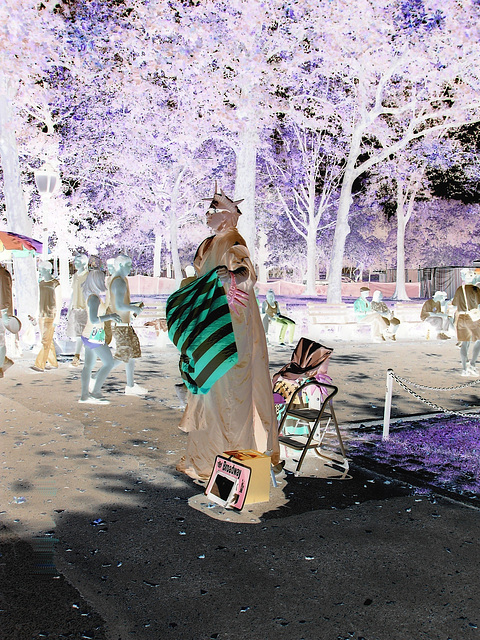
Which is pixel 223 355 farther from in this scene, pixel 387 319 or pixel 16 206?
pixel 387 319

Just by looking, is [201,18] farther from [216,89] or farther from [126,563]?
[126,563]

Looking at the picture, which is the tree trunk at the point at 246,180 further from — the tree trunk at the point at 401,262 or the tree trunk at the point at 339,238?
the tree trunk at the point at 401,262

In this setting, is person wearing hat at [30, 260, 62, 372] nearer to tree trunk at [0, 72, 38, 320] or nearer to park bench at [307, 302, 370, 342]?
tree trunk at [0, 72, 38, 320]

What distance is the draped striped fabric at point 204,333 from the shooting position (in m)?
4.62

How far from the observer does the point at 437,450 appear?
6.20m

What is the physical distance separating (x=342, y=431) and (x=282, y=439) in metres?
1.66

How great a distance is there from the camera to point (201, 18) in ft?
52.5

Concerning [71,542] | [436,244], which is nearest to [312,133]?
[71,542]

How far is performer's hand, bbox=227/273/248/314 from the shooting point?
15.4 ft

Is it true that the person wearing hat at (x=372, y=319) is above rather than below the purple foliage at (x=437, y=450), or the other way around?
above

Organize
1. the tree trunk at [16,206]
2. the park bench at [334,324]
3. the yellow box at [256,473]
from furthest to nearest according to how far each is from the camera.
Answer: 1. the park bench at [334,324]
2. the tree trunk at [16,206]
3. the yellow box at [256,473]

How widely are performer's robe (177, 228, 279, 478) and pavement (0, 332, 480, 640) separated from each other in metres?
0.38

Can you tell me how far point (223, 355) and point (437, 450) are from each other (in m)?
2.91

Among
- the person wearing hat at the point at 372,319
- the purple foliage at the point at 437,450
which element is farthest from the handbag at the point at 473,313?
the person wearing hat at the point at 372,319
